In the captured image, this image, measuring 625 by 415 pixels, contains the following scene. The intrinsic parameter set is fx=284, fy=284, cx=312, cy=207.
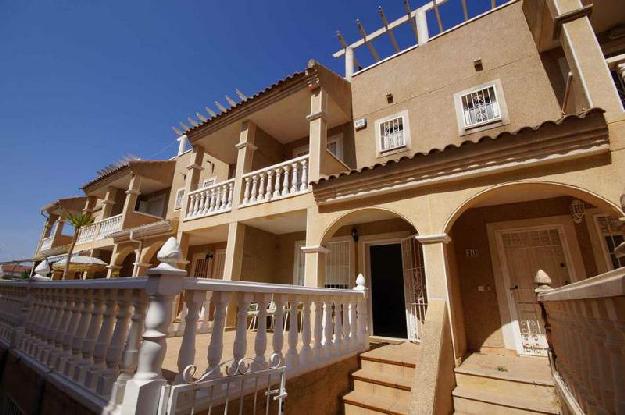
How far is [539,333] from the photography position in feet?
20.0

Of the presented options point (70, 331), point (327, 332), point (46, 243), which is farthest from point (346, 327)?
point (46, 243)

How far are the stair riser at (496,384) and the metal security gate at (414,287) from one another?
2.36m

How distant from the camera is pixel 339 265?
8.84 meters

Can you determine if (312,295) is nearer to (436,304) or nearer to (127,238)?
(436,304)

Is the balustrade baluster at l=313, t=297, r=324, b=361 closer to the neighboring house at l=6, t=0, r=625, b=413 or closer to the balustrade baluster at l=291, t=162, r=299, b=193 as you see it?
the neighboring house at l=6, t=0, r=625, b=413

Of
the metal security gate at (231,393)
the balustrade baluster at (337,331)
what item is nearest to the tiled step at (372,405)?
the balustrade baluster at (337,331)

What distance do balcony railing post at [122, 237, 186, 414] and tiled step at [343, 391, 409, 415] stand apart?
10.2 ft

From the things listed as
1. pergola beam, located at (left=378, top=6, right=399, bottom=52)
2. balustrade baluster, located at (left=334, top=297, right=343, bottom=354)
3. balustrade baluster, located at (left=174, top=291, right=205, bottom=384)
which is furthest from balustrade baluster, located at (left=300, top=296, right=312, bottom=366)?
pergola beam, located at (left=378, top=6, right=399, bottom=52)

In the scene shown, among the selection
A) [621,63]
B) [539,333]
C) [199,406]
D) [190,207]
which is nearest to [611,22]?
[621,63]

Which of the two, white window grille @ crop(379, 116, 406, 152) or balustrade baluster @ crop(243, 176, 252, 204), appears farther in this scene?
white window grille @ crop(379, 116, 406, 152)

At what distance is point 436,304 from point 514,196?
11.2ft

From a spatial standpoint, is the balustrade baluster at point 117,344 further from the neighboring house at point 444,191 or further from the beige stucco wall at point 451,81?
the beige stucco wall at point 451,81

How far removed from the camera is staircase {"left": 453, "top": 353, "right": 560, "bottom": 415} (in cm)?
375

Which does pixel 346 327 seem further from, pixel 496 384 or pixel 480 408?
pixel 496 384
